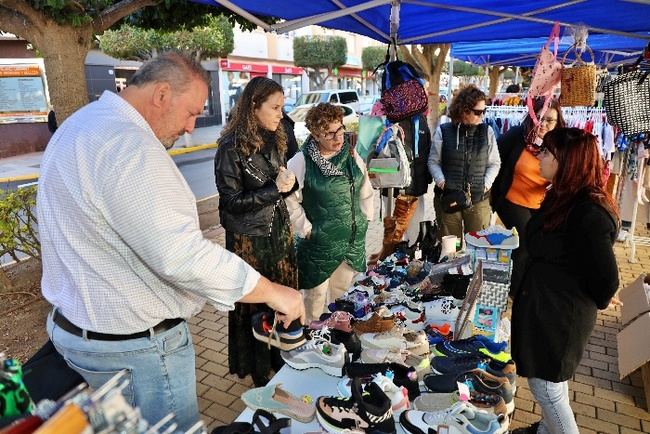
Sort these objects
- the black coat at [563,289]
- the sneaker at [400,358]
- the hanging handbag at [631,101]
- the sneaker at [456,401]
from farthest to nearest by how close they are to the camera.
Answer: the hanging handbag at [631,101], the black coat at [563,289], the sneaker at [400,358], the sneaker at [456,401]

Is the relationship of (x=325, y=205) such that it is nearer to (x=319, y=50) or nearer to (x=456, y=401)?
(x=456, y=401)

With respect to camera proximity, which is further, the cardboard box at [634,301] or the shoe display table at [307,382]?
the cardboard box at [634,301]

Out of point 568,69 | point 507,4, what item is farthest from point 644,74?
point 507,4

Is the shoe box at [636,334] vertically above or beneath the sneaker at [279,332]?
beneath

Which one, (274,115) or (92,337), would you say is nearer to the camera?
(92,337)

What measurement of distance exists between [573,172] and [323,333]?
1399 mm

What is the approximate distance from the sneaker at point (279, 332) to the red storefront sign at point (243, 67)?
25283 mm

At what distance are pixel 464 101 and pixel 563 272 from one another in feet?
6.62

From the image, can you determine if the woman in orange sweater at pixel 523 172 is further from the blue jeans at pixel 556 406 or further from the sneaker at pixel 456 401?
the sneaker at pixel 456 401

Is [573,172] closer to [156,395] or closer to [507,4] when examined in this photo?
[507,4]

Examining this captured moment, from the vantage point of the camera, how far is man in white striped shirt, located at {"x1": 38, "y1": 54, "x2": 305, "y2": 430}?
1242 mm

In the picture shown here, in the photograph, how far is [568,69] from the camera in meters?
3.29

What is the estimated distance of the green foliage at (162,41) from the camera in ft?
49.6

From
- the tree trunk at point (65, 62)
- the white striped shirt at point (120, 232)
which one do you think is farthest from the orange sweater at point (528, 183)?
the tree trunk at point (65, 62)
